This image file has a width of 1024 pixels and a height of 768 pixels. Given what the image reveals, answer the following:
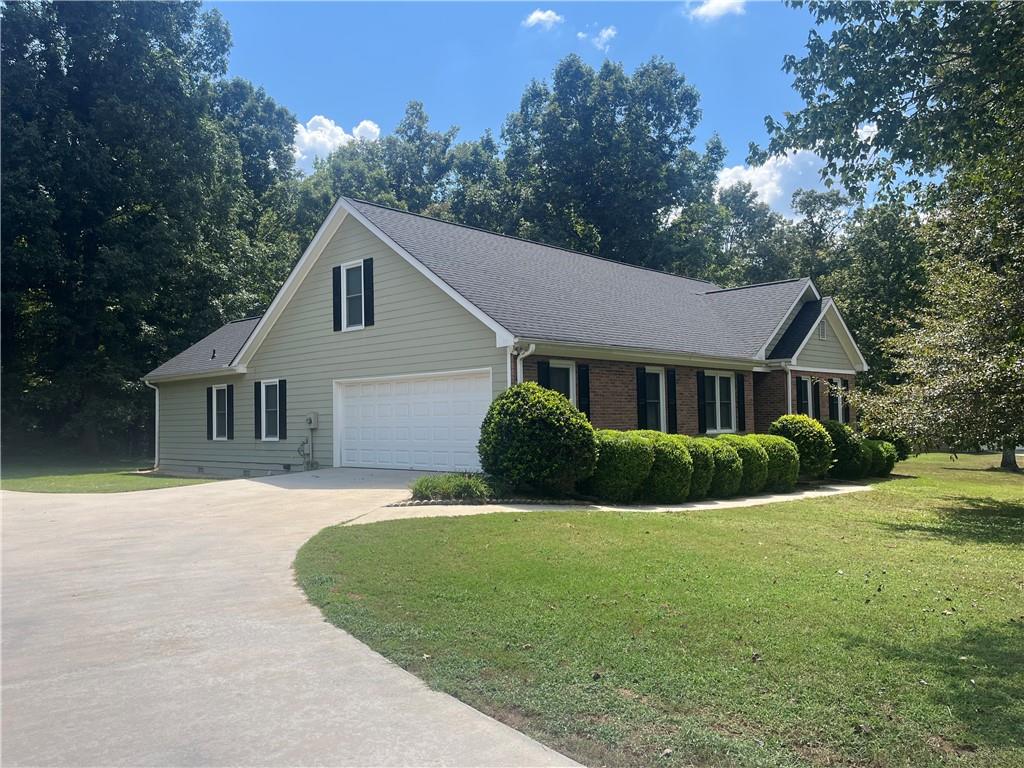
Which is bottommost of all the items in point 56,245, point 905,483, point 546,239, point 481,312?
point 905,483

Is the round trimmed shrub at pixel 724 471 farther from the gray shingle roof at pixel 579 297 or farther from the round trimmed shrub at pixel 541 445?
the gray shingle roof at pixel 579 297

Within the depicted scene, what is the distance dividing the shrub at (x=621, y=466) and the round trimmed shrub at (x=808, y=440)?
5954mm

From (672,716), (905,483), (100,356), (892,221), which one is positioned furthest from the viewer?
(892,221)

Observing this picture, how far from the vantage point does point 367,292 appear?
17750 mm

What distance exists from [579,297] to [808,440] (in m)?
6.34

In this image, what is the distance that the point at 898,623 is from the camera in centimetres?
545

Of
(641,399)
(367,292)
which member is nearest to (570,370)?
(641,399)

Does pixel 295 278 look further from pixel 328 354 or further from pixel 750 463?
pixel 750 463

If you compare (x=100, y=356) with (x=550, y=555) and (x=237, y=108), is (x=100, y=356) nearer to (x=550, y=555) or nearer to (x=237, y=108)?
(x=237, y=108)

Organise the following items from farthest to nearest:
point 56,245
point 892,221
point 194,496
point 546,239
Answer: point 546,239
point 892,221
point 56,245
point 194,496

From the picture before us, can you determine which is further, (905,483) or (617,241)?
(617,241)

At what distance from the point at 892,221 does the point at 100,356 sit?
1305 inches

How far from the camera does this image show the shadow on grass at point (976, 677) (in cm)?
364

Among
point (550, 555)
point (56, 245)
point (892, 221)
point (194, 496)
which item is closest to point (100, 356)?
point (56, 245)
